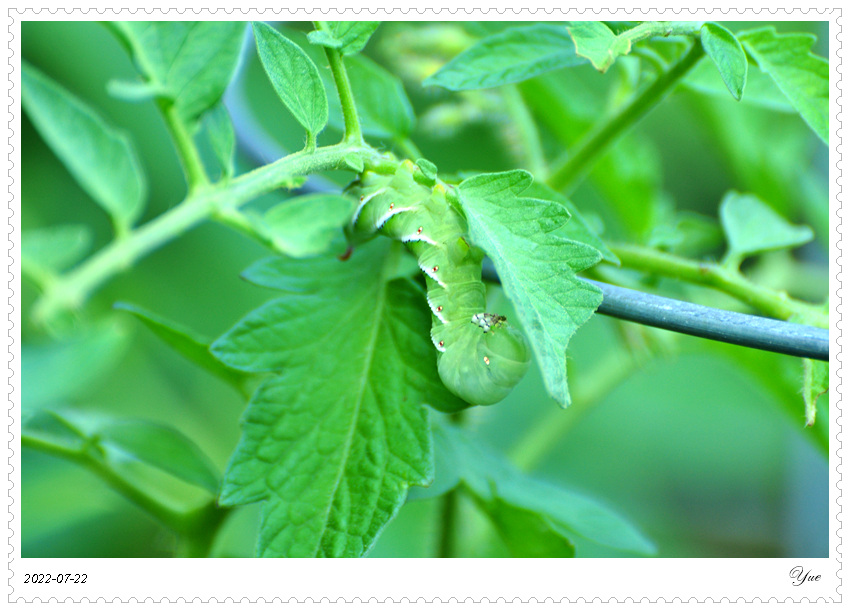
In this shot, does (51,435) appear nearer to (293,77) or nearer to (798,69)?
(293,77)

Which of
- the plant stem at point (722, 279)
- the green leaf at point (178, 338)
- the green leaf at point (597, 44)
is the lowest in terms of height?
the plant stem at point (722, 279)

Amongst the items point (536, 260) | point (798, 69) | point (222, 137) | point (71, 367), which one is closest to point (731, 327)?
point (536, 260)

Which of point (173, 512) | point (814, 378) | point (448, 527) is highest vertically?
point (814, 378)

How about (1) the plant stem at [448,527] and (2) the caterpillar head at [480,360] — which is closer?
(2) the caterpillar head at [480,360]

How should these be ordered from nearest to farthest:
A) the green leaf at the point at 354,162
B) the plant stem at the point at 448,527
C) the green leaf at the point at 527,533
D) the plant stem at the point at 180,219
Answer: the plant stem at the point at 180,219, the green leaf at the point at 354,162, the green leaf at the point at 527,533, the plant stem at the point at 448,527

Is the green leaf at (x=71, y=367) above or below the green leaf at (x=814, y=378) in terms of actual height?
above

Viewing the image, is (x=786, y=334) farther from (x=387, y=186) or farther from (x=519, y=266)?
(x=387, y=186)

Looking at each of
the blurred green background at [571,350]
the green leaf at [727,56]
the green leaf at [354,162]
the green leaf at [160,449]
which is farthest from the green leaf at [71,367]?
the green leaf at [727,56]

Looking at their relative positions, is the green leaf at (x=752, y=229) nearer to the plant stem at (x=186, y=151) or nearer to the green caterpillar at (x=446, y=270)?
the green caterpillar at (x=446, y=270)
